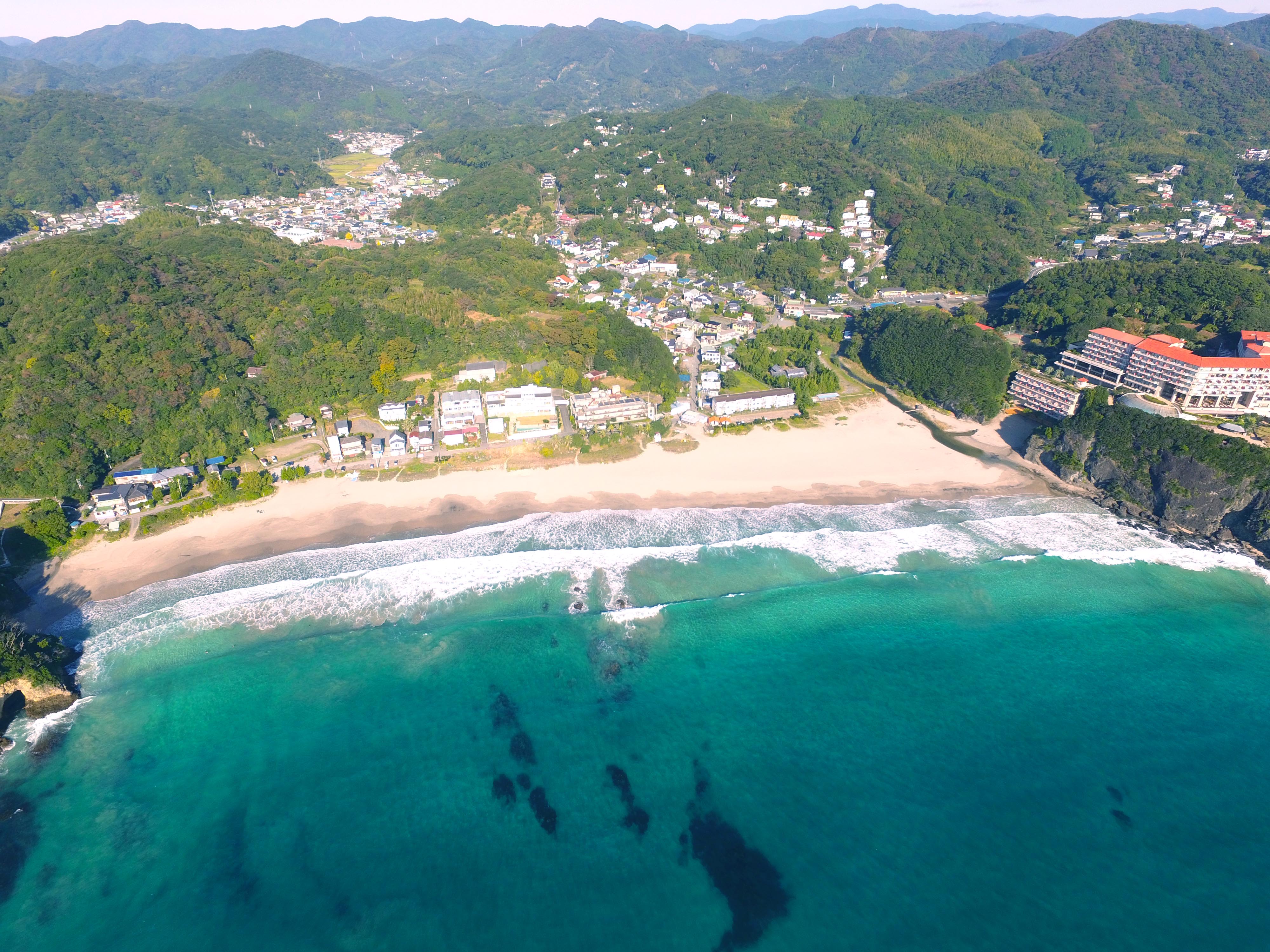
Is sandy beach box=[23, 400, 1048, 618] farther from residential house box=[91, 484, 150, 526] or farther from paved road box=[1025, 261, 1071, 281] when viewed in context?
paved road box=[1025, 261, 1071, 281]

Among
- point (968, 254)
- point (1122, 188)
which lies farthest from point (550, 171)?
point (1122, 188)

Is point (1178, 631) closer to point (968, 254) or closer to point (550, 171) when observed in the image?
point (968, 254)

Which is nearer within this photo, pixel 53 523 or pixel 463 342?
pixel 53 523

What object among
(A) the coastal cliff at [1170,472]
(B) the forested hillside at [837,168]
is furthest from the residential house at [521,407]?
(B) the forested hillside at [837,168]

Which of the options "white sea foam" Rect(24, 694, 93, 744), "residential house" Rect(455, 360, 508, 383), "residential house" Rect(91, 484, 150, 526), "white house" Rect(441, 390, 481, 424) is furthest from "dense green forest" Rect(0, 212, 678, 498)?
"white sea foam" Rect(24, 694, 93, 744)

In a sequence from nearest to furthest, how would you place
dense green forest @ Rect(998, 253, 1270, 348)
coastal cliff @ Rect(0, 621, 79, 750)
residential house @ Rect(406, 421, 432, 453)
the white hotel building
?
coastal cliff @ Rect(0, 621, 79, 750), the white hotel building, residential house @ Rect(406, 421, 432, 453), dense green forest @ Rect(998, 253, 1270, 348)

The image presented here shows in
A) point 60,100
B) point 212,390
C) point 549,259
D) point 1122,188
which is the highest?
point 60,100

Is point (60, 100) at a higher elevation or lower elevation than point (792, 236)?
higher

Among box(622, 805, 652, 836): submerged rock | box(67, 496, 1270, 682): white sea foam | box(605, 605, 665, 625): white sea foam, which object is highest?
box(67, 496, 1270, 682): white sea foam

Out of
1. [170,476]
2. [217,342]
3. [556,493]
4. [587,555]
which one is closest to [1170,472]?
[587,555]
